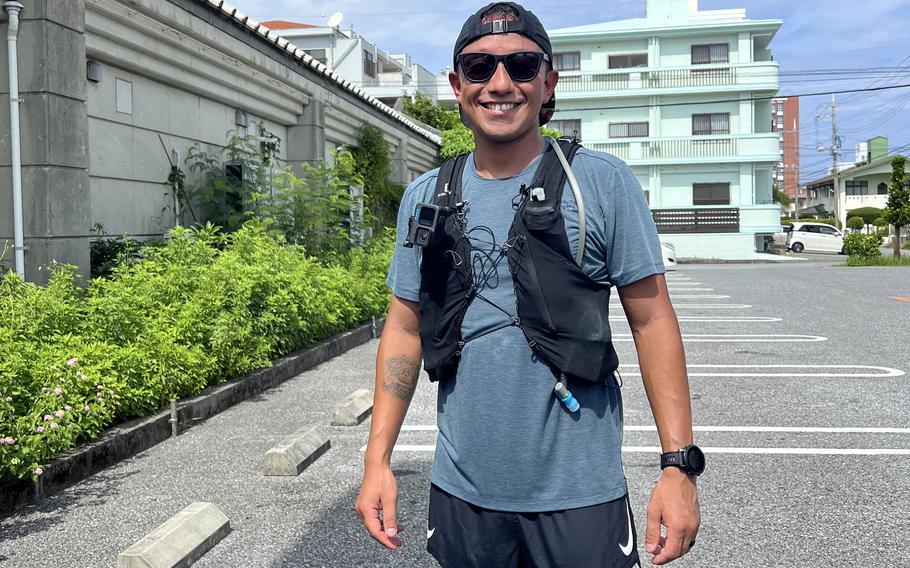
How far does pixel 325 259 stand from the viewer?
13117 millimetres

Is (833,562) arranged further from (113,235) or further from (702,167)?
(702,167)

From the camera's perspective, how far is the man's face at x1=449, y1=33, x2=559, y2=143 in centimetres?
224

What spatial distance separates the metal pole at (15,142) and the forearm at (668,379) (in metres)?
6.94

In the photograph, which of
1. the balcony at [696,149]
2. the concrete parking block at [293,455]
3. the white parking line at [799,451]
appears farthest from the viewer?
the balcony at [696,149]

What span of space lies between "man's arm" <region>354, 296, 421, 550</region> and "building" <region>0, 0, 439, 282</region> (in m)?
6.38

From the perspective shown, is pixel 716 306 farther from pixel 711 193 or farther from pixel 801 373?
pixel 711 193

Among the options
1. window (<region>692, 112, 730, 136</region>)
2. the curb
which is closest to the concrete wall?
the curb

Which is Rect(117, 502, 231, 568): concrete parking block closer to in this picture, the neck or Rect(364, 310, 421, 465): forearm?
Rect(364, 310, 421, 465): forearm

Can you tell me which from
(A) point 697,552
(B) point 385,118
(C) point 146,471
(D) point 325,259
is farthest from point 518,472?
(B) point 385,118

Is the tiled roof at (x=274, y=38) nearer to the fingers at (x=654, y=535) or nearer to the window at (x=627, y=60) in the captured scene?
the fingers at (x=654, y=535)

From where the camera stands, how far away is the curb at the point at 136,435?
470 centimetres

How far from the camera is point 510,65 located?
89.4 inches

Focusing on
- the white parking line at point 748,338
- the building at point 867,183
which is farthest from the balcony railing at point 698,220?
the building at point 867,183

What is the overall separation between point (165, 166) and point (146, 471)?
22.0 feet
